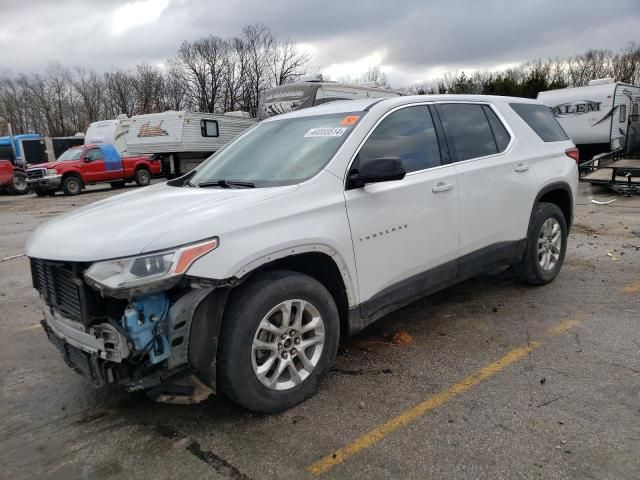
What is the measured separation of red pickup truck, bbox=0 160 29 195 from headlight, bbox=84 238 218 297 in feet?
70.9

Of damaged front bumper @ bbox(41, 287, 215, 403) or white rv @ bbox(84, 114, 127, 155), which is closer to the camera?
damaged front bumper @ bbox(41, 287, 215, 403)

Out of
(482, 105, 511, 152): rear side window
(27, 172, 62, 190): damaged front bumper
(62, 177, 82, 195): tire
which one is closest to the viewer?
(482, 105, 511, 152): rear side window

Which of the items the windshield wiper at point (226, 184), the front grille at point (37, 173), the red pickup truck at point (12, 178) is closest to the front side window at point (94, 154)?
the front grille at point (37, 173)

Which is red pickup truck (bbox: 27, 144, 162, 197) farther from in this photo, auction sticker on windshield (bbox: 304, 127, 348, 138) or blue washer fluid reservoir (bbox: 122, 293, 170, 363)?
blue washer fluid reservoir (bbox: 122, 293, 170, 363)

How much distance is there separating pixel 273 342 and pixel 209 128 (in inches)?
860

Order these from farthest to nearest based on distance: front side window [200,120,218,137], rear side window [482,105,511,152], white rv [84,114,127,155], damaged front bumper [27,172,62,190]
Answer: white rv [84,114,127,155]
front side window [200,120,218,137]
damaged front bumper [27,172,62,190]
rear side window [482,105,511,152]

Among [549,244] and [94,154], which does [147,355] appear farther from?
[94,154]

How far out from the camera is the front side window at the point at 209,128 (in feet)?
75.7

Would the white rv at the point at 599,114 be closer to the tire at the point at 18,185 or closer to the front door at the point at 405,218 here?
the front door at the point at 405,218

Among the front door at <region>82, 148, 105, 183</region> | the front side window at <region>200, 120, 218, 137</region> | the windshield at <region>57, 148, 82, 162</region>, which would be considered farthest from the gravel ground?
the front side window at <region>200, 120, 218, 137</region>

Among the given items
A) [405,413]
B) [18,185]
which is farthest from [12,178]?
[405,413]

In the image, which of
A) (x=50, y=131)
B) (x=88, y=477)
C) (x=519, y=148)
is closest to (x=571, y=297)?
(x=519, y=148)

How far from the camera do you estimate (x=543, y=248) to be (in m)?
5.12

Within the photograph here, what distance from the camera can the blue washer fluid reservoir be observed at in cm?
260
